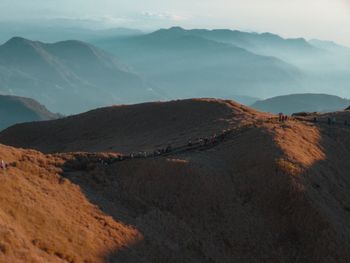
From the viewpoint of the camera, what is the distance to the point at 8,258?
101 feet

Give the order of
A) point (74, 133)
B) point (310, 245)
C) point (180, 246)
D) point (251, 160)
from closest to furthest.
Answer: point (180, 246) < point (310, 245) < point (251, 160) < point (74, 133)

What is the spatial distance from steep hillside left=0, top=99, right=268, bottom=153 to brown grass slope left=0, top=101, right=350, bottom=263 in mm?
24415

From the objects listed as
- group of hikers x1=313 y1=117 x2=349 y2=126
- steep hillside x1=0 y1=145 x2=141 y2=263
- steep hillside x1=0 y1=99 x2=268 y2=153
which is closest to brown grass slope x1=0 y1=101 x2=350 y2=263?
steep hillside x1=0 y1=145 x2=141 y2=263

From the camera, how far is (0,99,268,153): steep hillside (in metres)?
95.6

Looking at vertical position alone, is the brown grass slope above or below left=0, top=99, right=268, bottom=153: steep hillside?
below

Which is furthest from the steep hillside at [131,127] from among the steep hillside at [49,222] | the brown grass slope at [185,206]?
the steep hillside at [49,222]

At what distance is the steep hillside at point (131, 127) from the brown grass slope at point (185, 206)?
80.1 ft

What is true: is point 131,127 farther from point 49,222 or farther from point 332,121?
point 49,222

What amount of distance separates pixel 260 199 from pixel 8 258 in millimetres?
31168

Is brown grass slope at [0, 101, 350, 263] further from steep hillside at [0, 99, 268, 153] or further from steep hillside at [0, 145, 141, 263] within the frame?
steep hillside at [0, 99, 268, 153]

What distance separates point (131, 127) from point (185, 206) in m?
64.5

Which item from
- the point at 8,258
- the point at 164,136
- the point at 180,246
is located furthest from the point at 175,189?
the point at 164,136

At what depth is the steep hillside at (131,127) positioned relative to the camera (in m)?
95.6

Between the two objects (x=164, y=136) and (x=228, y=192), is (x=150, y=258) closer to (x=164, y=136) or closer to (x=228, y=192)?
(x=228, y=192)
